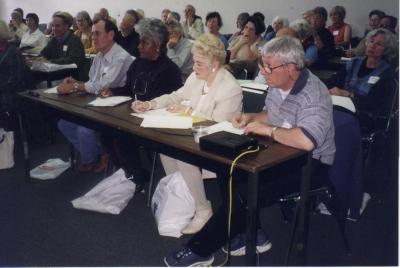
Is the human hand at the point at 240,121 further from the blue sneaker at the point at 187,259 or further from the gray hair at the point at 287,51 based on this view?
the blue sneaker at the point at 187,259

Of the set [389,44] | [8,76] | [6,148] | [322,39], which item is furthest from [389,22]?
[6,148]

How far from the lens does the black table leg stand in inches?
57.9

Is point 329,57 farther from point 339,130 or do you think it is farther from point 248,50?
point 339,130

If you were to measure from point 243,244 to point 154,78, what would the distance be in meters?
1.14

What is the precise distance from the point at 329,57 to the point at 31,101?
320 centimetres

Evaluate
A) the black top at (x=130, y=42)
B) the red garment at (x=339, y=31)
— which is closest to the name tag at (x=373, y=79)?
the black top at (x=130, y=42)

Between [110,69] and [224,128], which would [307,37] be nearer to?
[110,69]

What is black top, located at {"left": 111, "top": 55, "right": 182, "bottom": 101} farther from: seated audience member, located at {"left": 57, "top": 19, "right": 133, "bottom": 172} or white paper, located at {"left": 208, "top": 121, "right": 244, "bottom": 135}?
white paper, located at {"left": 208, "top": 121, "right": 244, "bottom": 135}

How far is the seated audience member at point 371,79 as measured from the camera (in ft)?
9.18

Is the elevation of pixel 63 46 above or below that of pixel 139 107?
above

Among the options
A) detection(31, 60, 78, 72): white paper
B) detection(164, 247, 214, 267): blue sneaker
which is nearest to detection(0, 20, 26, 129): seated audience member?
detection(31, 60, 78, 72): white paper

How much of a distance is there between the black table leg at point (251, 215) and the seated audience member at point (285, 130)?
0.43 ft

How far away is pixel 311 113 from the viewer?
1696mm

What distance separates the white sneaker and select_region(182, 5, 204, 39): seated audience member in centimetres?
590
